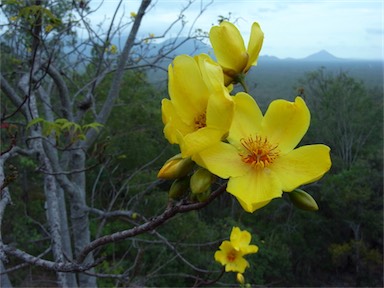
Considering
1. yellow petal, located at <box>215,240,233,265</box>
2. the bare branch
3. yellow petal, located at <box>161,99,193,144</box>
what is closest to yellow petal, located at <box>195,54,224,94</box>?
yellow petal, located at <box>161,99,193,144</box>

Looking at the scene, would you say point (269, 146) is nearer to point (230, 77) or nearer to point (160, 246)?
point (230, 77)

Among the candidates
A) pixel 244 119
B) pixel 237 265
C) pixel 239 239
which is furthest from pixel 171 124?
pixel 237 265

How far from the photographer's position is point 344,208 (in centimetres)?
1591

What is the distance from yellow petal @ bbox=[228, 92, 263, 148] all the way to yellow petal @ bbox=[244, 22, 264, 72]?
114mm

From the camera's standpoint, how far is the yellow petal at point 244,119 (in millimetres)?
871

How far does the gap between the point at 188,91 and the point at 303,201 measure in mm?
316

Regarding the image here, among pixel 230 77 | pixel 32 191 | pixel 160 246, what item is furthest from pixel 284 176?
pixel 32 191

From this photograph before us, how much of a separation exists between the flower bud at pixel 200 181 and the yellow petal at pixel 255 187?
46mm

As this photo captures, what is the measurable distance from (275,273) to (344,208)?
4245 mm

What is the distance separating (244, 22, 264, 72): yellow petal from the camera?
3.15 ft

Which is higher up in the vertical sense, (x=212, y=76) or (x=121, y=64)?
(x=121, y=64)

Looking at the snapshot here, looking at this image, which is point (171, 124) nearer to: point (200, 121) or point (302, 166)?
point (200, 121)

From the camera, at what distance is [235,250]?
312 centimetres

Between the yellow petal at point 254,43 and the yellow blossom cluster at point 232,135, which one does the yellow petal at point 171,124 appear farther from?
the yellow petal at point 254,43
